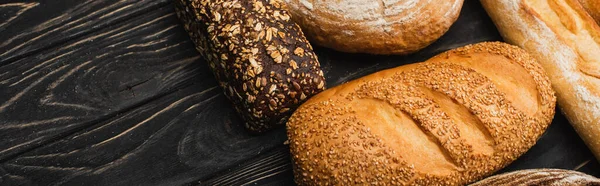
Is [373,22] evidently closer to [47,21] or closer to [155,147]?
[155,147]

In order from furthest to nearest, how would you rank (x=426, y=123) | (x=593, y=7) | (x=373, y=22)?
(x=593, y=7), (x=373, y=22), (x=426, y=123)

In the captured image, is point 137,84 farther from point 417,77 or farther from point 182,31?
point 417,77

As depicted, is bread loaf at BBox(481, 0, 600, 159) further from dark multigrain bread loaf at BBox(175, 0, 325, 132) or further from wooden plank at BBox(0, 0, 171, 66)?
wooden plank at BBox(0, 0, 171, 66)

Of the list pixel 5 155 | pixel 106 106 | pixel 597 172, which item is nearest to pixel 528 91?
pixel 597 172

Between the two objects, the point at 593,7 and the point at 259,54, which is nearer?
the point at 259,54

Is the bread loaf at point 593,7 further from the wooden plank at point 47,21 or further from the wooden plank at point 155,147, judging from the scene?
the wooden plank at point 47,21

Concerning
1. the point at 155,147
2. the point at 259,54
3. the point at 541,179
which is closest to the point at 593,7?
the point at 541,179

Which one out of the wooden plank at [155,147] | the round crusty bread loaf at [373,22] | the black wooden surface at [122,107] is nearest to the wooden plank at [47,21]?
the black wooden surface at [122,107]
